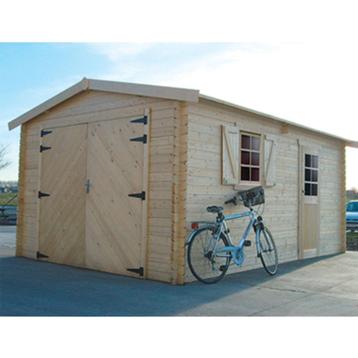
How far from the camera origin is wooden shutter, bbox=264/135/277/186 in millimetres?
8094

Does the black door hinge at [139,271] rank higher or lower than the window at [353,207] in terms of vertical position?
lower

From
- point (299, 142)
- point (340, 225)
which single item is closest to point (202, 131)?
point (299, 142)

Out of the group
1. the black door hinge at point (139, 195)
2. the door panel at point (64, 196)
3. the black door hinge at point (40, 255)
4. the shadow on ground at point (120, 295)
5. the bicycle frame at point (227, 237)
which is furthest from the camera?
the black door hinge at point (40, 255)

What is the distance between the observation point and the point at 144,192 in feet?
22.2

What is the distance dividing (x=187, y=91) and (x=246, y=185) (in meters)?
2.11

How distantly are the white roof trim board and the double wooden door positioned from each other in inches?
18.0

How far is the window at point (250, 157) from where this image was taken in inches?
300

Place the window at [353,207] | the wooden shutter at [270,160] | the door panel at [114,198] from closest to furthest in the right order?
the door panel at [114,198] → the wooden shutter at [270,160] → the window at [353,207]

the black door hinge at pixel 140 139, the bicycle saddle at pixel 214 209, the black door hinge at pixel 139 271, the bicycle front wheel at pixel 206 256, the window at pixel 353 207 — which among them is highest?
the black door hinge at pixel 140 139

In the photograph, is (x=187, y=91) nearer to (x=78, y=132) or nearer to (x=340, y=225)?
(x=78, y=132)

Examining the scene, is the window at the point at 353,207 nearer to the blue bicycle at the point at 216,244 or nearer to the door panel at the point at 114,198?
the blue bicycle at the point at 216,244

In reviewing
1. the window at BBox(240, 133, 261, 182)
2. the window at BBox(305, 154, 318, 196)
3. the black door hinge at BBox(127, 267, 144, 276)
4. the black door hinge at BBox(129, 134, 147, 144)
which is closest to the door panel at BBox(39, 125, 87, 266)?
the black door hinge at BBox(129, 134, 147, 144)

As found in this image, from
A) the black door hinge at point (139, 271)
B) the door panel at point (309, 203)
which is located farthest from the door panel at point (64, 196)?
the door panel at point (309, 203)

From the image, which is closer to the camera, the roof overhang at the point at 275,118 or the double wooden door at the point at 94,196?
the roof overhang at the point at 275,118
